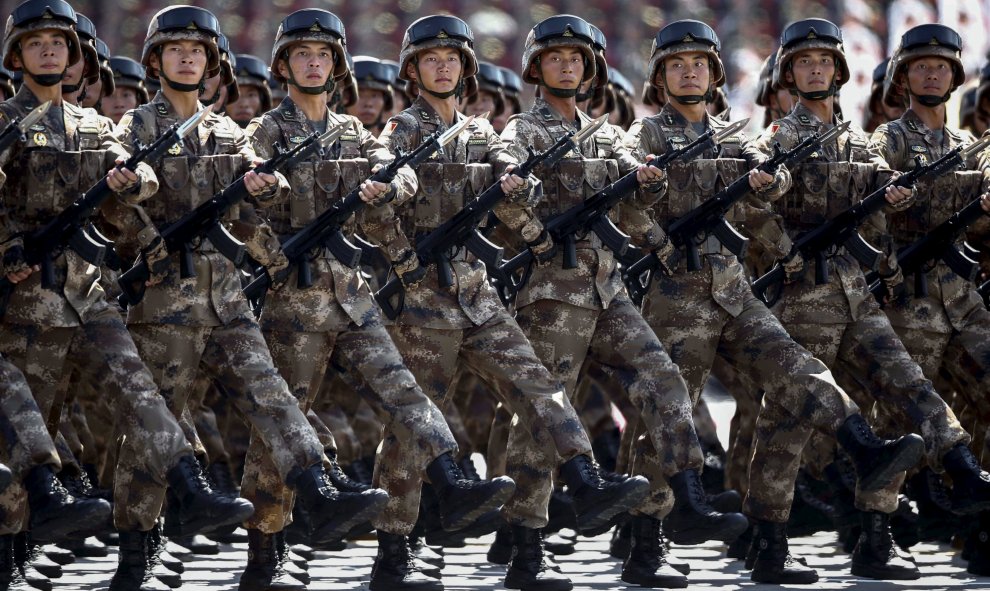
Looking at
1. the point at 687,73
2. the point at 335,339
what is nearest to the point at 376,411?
the point at 335,339

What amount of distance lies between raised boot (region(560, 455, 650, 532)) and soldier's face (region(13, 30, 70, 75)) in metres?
2.95

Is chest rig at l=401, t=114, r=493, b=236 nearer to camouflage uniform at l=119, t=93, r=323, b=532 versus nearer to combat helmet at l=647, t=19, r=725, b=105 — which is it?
camouflage uniform at l=119, t=93, r=323, b=532

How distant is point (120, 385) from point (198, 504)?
65 cm

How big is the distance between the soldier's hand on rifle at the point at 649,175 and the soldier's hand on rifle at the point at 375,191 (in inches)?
51.4

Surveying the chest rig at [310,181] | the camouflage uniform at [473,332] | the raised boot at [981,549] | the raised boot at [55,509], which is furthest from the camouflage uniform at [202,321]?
the raised boot at [981,549]

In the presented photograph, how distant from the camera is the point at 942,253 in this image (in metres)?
11.0

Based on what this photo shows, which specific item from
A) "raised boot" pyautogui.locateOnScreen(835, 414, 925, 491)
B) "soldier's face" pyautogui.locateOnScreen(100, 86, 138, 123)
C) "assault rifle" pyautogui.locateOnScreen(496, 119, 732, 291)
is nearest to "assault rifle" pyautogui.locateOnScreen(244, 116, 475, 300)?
"assault rifle" pyautogui.locateOnScreen(496, 119, 732, 291)

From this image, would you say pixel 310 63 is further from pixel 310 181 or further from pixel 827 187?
pixel 827 187

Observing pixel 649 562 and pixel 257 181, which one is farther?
pixel 649 562

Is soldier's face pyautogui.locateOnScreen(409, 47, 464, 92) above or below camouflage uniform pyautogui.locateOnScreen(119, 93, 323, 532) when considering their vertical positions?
above

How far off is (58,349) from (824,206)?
4080 mm

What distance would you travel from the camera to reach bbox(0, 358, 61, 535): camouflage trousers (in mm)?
8750

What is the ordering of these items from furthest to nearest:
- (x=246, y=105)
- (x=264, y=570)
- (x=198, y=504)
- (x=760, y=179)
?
(x=246, y=105) < (x=760, y=179) < (x=264, y=570) < (x=198, y=504)

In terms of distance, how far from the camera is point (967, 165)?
11430 millimetres
